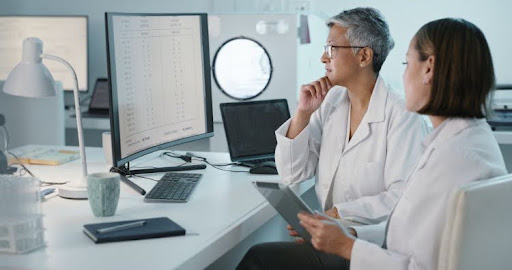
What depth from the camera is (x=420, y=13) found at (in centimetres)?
365

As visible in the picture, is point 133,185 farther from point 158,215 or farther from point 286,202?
point 286,202

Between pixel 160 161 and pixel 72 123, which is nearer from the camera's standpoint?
pixel 160 161

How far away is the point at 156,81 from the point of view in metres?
2.26

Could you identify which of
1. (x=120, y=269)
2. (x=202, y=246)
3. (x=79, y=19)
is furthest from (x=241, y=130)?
(x=79, y=19)

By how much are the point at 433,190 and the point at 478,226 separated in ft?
0.46

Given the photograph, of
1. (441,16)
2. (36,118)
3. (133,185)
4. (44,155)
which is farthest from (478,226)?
(441,16)

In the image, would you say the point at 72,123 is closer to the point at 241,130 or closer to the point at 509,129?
the point at 241,130

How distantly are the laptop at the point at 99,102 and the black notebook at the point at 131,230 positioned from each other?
7.29ft

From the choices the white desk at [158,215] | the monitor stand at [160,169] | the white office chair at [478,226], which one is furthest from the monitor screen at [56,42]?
the white office chair at [478,226]

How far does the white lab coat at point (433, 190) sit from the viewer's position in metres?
1.44

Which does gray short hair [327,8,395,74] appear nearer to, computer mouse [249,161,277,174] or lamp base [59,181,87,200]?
computer mouse [249,161,277,174]

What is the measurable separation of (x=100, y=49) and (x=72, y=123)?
1.84ft

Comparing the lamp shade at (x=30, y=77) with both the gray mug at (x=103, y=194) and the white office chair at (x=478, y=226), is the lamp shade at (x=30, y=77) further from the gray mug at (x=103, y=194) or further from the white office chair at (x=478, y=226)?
the white office chair at (x=478, y=226)

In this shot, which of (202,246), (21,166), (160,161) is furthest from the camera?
(160,161)
